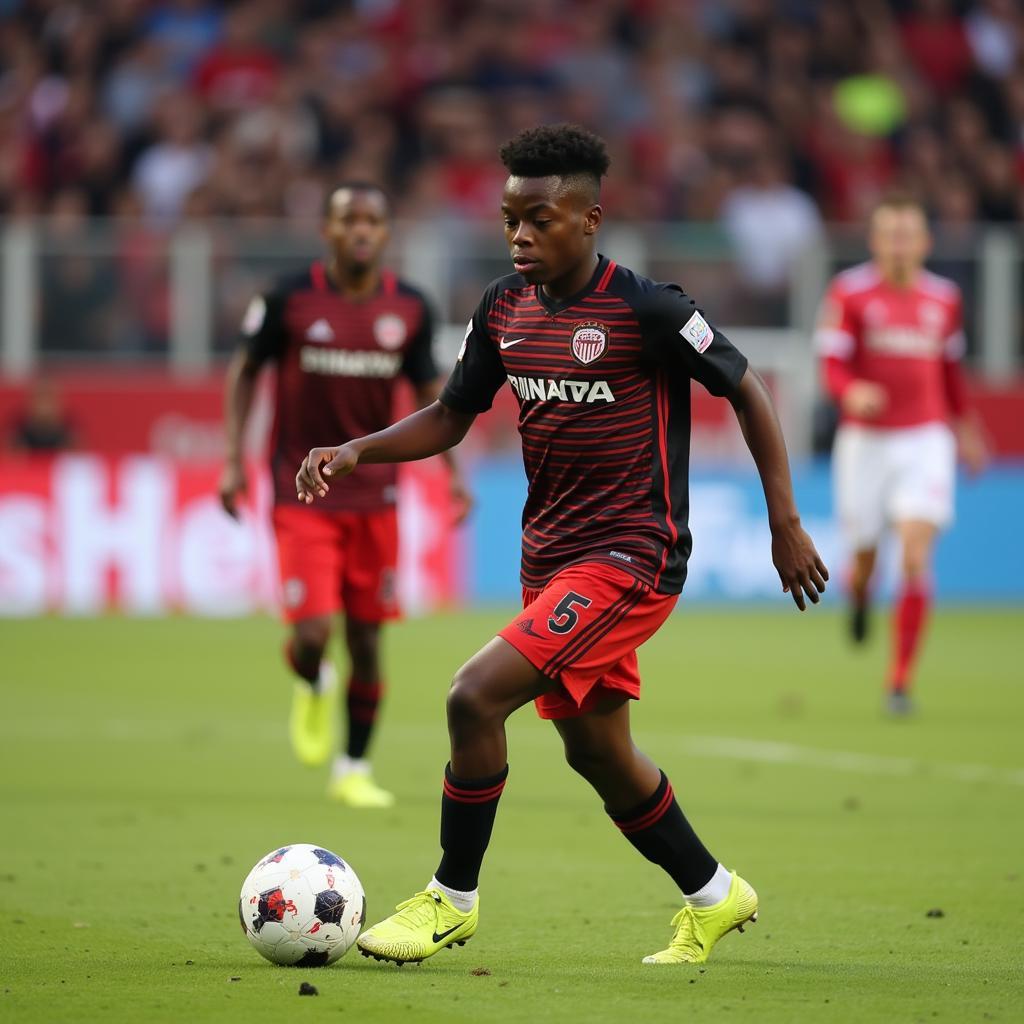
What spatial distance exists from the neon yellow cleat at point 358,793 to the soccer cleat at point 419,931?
3.20 meters

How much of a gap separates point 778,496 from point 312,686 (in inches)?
164

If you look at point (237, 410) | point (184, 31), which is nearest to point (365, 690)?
point (237, 410)

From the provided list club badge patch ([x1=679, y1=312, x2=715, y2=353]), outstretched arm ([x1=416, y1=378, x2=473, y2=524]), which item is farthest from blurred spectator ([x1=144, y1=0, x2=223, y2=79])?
club badge patch ([x1=679, y1=312, x2=715, y2=353])

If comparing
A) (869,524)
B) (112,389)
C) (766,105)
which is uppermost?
(766,105)

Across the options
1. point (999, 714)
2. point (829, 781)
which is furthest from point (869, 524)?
point (829, 781)

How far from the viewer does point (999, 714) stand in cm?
1198

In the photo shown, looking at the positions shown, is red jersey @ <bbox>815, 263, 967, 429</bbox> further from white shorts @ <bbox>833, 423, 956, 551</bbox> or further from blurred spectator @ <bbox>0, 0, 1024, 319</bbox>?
blurred spectator @ <bbox>0, 0, 1024, 319</bbox>

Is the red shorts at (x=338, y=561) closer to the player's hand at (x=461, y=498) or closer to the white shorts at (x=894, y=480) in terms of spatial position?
the player's hand at (x=461, y=498)

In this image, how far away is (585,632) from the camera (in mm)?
5246

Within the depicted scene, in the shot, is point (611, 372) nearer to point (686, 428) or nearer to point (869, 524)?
point (686, 428)

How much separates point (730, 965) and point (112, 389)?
1516 centimetres

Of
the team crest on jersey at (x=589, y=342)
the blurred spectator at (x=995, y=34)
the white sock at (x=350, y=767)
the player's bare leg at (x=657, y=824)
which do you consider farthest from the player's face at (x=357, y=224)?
the blurred spectator at (x=995, y=34)

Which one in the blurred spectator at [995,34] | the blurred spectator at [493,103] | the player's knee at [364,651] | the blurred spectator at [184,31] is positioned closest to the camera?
the player's knee at [364,651]

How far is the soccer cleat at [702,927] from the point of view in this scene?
544 cm
